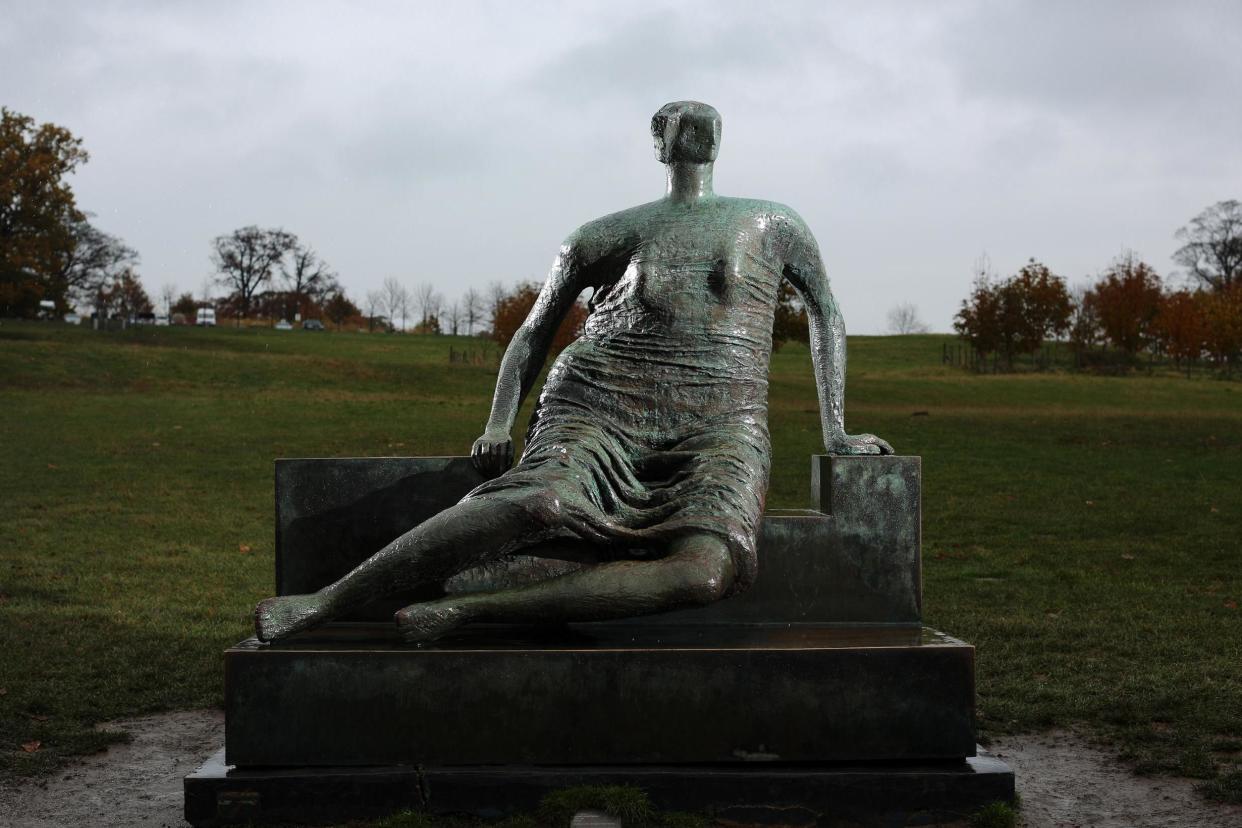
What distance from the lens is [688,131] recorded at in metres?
5.98

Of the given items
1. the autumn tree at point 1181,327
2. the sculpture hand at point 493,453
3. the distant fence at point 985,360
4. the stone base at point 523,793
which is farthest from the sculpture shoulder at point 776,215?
the autumn tree at point 1181,327

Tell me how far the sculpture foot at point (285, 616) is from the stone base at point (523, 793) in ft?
1.64

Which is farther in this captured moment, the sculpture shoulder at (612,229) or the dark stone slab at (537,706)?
the sculpture shoulder at (612,229)

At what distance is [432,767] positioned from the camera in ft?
15.8

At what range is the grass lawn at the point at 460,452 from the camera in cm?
696

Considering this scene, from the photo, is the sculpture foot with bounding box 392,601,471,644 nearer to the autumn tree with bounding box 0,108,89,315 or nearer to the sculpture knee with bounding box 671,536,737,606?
the sculpture knee with bounding box 671,536,737,606

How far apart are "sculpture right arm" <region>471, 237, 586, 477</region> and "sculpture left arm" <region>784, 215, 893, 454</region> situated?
974 mm

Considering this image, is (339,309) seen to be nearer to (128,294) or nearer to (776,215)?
(128,294)

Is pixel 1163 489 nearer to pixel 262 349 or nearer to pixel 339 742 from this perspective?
pixel 339 742

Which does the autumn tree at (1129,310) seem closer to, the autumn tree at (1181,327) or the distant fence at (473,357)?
the autumn tree at (1181,327)

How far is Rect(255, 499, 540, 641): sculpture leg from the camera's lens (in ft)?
16.3

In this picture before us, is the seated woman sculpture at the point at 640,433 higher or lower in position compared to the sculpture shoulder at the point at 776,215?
lower

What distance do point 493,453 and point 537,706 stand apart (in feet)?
4.28

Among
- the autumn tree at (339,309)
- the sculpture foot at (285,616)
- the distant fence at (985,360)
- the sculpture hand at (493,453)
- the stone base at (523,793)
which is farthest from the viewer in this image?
the autumn tree at (339,309)
